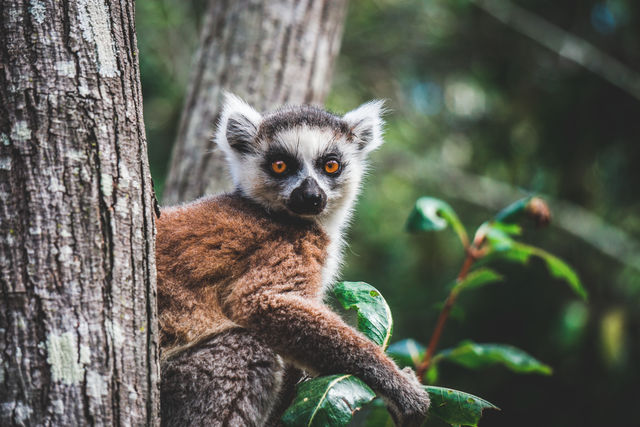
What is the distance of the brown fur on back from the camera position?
9.36 ft

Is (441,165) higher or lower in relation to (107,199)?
lower

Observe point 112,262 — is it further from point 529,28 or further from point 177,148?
point 529,28

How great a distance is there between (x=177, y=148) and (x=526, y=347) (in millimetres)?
5147

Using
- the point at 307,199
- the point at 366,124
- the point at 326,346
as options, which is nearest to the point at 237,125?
the point at 307,199

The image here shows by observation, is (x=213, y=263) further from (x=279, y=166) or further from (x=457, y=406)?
(x=457, y=406)

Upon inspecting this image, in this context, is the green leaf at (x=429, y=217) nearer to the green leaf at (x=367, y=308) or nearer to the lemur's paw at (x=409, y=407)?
the green leaf at (x=367, y=308)

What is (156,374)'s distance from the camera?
1.97m

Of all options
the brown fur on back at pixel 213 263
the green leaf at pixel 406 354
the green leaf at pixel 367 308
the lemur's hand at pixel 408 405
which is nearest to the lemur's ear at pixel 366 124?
the brown fur on back at pixel 213 263

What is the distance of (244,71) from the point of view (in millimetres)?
4312

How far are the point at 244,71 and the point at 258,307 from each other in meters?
2.30

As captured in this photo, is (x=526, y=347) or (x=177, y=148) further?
(x=526, y=347)

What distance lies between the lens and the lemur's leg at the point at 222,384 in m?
2.58

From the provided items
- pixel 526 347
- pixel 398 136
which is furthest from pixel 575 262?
pixel 398 136

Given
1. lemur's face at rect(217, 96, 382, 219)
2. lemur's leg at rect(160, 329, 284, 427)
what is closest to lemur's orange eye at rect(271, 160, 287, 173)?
lemur's face at rect(217, 96, 382, 219)
